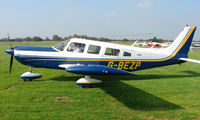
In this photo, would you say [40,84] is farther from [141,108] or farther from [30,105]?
[141,108]

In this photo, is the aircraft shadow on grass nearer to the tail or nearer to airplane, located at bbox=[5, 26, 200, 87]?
airplane, located at bbox=[5, 26, 200, 87]

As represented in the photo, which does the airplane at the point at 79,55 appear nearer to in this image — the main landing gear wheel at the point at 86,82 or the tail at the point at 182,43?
the main landing gear wheel at the point at 86,82

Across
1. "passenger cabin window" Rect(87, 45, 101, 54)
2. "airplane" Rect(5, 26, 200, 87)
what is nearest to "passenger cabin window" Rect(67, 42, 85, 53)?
"airplane" Rect(5, 26, 200, 87)

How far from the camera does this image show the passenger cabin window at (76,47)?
251 inches

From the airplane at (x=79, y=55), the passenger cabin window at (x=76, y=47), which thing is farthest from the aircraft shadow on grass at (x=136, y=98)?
the passenger cabin window at (x=76, y=47)

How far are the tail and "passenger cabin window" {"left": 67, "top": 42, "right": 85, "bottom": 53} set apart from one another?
5.07 meters

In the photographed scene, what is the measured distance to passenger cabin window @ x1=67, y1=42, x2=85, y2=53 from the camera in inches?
251

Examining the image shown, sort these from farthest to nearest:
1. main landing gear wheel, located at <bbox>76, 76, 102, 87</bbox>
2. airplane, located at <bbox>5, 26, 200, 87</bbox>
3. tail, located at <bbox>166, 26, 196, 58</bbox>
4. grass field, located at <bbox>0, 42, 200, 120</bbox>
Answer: tail, located at <bbox>166, 26, 196, 58</bbox> < airplane, located at <bbox>5, 26, 200, 87</bbox> < main landing gear wheel, located at <bbox>76, 76, 102, 87</bbox> < grass field, located at <bbox>0, 42, 200, 120</bbox>

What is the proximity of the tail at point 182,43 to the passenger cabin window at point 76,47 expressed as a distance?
5.07 metres

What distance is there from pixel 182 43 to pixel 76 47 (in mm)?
6234

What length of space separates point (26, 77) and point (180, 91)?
7280 millimetres

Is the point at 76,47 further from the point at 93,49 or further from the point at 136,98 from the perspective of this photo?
the point at 136,98

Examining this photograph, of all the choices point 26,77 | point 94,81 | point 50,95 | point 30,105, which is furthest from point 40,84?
point 94,81

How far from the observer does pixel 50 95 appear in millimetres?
4957
